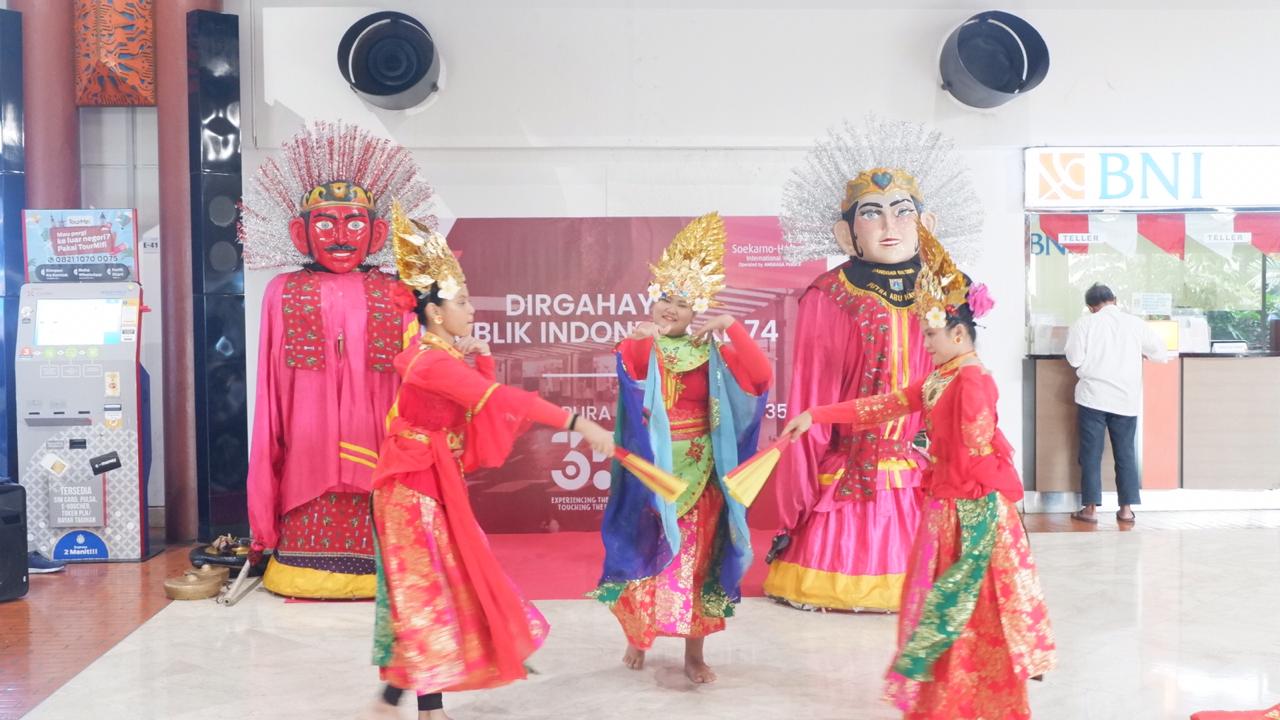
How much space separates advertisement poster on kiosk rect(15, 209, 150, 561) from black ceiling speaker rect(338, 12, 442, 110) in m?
1.43

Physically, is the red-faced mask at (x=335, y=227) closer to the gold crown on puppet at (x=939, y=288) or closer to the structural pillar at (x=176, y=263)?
the structural pillar at (x=176, y=263)

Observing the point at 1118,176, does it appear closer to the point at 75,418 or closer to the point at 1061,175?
the point at 1061,175

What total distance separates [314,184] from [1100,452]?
4744 millimetres

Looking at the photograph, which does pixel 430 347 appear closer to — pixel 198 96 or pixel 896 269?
pixel 896 269

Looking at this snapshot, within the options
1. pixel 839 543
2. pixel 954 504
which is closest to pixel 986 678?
pixel 954 504

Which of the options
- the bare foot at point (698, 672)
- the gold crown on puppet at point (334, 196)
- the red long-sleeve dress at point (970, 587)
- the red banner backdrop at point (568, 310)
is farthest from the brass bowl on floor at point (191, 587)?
the red long-sleeve dress at point (970, 587)

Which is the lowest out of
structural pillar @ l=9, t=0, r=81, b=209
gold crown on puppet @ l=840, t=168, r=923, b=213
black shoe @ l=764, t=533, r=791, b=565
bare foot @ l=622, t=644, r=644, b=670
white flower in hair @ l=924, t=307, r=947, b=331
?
bare foot @ l=622, t=644, r=644, b=670

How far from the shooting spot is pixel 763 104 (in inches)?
241

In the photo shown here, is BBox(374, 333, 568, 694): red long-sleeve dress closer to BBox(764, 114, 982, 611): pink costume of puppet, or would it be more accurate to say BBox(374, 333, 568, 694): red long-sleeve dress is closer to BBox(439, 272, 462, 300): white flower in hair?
BBox(439, 272, 462, 300): white flower in hair

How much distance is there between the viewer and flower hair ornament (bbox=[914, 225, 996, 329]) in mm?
2912

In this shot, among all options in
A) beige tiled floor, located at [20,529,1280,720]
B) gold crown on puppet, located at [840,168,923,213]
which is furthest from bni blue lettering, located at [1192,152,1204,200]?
gold crown on puppet, located at [840,168,923,213]

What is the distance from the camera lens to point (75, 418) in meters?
5.29

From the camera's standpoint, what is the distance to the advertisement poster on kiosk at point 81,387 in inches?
208

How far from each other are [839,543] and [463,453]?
6.35 ft
